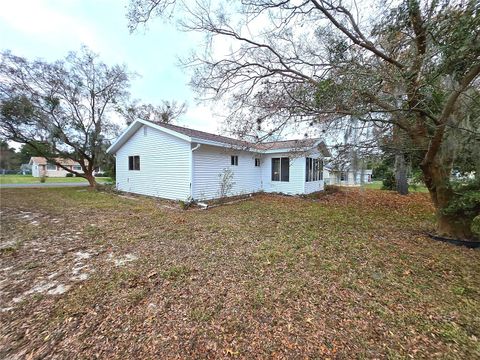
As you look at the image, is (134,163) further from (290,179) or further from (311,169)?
(311,169)

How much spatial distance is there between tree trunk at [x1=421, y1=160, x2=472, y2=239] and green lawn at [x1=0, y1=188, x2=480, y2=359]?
506mm

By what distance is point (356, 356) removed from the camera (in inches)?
69.1

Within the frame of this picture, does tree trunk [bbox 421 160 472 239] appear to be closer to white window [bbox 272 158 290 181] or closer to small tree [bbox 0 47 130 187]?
white window [bbox 272 158 290 181]

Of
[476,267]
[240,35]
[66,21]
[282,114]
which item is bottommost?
[476,267]

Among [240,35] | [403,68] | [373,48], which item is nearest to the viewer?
[403,68]

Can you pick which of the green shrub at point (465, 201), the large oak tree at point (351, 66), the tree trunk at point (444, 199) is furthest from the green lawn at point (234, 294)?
the large oak tree at point (351, 66)

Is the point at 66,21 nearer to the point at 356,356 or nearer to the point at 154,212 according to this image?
the point at 154,212

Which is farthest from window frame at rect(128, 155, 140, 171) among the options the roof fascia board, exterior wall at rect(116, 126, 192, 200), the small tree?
the small tree

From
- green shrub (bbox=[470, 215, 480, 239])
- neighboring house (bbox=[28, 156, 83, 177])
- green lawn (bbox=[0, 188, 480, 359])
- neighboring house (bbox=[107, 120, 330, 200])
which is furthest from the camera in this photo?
neighboring house (bbox=[28, 156, 83, 177])

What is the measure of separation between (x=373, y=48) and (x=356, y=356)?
4.70m

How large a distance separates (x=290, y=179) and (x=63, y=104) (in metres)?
14.0

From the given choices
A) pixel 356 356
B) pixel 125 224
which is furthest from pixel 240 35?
pixel 356 356

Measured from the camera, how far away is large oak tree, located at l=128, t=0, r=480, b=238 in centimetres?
301

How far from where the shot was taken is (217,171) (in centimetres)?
978
